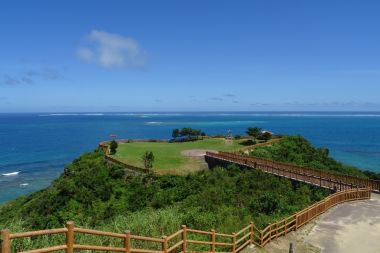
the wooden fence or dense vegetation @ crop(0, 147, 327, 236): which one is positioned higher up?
the wooden fence

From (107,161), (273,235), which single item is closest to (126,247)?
(273,235)

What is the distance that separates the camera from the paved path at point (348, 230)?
700 inches

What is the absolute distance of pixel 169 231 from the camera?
48.4ft

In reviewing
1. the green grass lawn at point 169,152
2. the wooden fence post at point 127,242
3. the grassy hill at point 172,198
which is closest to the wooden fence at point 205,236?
the wooden fence post at point 127,242

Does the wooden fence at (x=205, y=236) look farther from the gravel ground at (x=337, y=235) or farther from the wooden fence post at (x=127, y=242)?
the gravel ground at (x=337, y=235)

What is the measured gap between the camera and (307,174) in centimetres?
3703

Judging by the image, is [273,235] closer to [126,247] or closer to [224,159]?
[126,247]

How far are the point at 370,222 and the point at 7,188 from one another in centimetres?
4850

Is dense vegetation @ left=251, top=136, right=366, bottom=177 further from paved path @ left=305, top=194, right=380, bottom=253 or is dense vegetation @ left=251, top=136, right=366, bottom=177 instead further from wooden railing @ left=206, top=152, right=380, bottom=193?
paved path @ left=305, top=194, right=380, bottom=253

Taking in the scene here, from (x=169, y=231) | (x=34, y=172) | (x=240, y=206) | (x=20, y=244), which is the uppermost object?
(x=20, y=244)

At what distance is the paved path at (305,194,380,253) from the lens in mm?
17781

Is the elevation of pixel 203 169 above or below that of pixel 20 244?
below

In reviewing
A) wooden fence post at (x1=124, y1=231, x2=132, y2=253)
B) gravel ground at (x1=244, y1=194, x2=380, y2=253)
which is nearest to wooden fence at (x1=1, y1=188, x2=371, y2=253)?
wooden fence post at (x1=124, y1=231, x2=132, y2=253)

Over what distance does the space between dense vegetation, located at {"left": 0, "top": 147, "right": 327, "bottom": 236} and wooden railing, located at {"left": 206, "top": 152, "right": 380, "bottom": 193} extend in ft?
3.51
